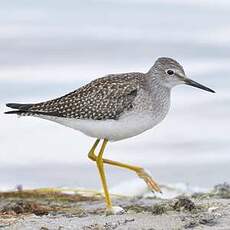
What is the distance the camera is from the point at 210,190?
1419cm

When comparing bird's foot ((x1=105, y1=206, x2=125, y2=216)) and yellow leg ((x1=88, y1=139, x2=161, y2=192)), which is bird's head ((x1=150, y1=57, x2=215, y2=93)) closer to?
yellow leg ((x1=88, y1=139, x2=161, y2=192))

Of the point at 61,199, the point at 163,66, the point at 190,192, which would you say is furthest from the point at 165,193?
the point at 163,66

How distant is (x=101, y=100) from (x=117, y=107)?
0.24 m

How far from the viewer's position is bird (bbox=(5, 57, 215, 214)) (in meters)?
11.3

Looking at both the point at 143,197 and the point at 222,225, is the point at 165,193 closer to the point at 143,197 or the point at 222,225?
the point at 143,197

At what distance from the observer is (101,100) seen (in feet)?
37.9

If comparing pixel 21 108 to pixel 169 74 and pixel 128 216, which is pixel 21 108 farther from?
pixel 128 216

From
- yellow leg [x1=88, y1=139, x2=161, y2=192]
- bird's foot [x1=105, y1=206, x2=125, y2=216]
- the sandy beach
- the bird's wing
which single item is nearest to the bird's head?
the bird's wing

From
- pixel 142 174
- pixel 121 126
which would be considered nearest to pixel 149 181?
pixel 142 174

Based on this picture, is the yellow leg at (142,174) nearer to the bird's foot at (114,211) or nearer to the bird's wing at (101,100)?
the bird's wing at (101,100)

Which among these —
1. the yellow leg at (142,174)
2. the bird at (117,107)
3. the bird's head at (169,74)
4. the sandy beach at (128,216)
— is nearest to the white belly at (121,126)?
the bird at (117,107)

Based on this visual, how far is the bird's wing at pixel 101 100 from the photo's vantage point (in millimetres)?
11422

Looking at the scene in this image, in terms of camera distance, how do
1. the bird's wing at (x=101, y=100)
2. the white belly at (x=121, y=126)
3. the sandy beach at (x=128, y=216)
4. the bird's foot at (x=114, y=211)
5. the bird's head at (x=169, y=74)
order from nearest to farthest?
the sandy beach at (x=128, y=216)
the bird's foot at (x=114, y=211)
the white belly at (x=121, y=126)
the bird's wing at (x=101, y=100)
the bird's head at (x=169, y=74)

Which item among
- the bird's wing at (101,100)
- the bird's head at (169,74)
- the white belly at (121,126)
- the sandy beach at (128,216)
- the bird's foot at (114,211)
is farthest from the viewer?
the bird's head at (169,74)
